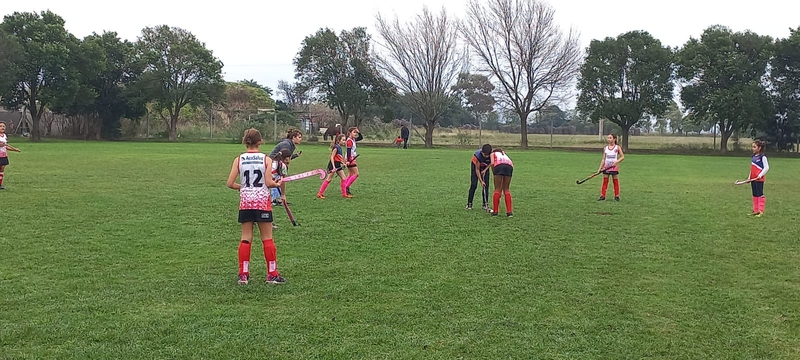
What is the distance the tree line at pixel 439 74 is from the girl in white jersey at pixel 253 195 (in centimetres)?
3659

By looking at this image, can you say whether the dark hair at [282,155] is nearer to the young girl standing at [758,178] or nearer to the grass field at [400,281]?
the grass field at [400,281]

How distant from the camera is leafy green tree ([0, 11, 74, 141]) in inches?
1490

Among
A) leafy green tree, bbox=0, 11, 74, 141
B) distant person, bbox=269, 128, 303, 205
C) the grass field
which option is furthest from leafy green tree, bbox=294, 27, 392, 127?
distant person, bbox=269, 128, 303, 205

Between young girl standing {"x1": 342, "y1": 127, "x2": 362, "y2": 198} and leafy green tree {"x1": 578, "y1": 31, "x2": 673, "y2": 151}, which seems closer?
young girl standing {"x1": 342, "y1": 127, "x2": 362, "y2": 198}

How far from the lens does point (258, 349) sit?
4.37 meters

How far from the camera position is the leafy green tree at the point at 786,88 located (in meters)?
37.9

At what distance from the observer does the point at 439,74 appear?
48375 millimetres

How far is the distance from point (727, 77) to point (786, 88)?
138 inches

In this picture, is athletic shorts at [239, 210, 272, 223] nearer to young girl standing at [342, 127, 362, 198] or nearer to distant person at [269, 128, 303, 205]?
distant person at [269, 128, 303, 205]

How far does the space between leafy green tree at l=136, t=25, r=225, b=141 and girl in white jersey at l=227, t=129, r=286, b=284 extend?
4095cm

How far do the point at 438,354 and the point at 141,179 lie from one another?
43.3 ft

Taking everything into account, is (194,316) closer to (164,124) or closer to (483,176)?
(483,176)

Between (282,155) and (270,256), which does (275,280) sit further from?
(282,155)

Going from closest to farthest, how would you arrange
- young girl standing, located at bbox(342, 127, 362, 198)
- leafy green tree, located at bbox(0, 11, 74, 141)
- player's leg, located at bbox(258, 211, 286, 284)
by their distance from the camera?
player's leg, located at bbox(258, 211, 286, 284) < young girl standing, located at bbox(342, 127, 362, 198) < leafy green tree, located at bbox(0, 11, 74, 141)
